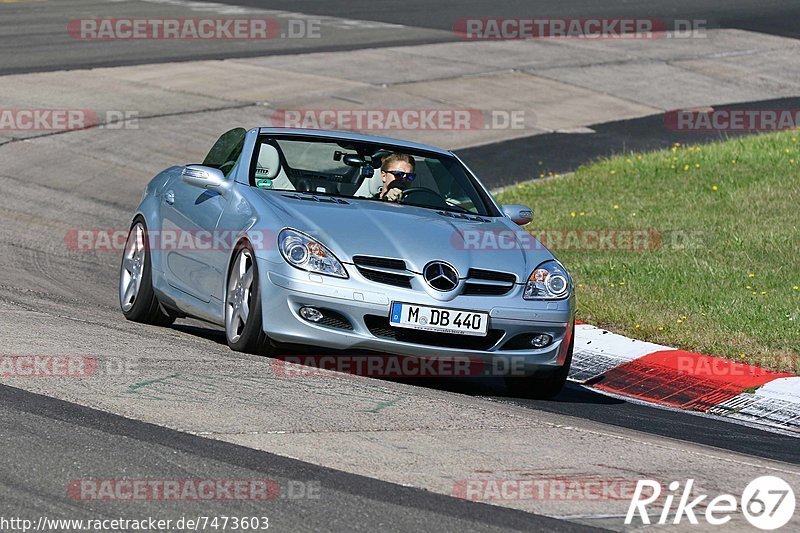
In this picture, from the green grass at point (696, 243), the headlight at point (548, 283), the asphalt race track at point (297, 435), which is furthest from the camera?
the green grass at point (696, 243)

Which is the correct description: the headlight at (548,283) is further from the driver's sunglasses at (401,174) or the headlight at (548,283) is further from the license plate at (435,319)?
the driver's sunglasses at (401,174)

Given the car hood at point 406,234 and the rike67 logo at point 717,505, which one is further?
the car hood at point 406,234

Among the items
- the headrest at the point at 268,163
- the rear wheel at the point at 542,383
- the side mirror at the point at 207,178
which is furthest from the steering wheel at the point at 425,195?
the rear wheel at the point at 542,383

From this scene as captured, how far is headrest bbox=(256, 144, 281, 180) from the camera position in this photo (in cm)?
920

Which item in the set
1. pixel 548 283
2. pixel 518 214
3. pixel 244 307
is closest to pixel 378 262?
pixel 244 307

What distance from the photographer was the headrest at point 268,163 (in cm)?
920

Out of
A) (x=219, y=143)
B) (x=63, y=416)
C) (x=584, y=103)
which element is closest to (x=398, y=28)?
(x=584, y=103)

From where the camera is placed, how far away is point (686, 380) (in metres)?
9.75

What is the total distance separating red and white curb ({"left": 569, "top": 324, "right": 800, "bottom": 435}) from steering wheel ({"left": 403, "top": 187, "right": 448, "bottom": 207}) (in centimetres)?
157

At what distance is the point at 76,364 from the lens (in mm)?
7270

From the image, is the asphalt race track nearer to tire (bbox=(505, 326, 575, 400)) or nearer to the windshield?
tire (bbox=(505, 326, 575, 400))

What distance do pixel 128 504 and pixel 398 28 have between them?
85.2 ft

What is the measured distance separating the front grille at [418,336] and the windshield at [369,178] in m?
1.38

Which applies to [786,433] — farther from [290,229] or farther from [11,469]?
[11,469]
